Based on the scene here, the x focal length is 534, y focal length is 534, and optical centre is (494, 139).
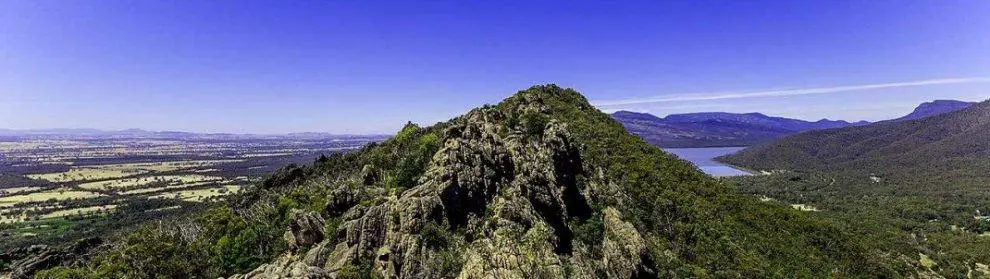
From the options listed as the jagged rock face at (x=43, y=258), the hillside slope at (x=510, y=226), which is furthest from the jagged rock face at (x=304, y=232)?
the jagged rock face at (x=43, y=258)

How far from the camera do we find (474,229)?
52156 mm

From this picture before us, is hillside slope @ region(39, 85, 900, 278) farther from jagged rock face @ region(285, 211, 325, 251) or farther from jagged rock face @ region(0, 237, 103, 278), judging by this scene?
jagged rock face @ region(0, 237, 103, 278)

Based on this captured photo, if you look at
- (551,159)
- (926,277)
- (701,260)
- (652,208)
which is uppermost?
(551,159)

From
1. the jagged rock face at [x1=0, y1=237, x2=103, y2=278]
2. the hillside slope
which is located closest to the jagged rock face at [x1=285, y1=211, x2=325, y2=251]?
the hillside slope

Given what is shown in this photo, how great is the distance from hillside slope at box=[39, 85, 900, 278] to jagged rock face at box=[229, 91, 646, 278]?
142 mm

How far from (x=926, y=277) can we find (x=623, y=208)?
73.2 meters

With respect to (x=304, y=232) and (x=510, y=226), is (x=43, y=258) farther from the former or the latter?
(x=510, y=226)

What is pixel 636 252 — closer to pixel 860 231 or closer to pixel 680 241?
pixel 680 241

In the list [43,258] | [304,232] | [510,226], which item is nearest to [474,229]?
[510,226]

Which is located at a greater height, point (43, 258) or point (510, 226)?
point (510, 226)

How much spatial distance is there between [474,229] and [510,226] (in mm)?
4348

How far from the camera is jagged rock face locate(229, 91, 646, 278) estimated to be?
153 ft

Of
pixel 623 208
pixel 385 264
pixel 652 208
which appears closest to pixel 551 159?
pixel 623 208

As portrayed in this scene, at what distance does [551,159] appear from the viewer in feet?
210
